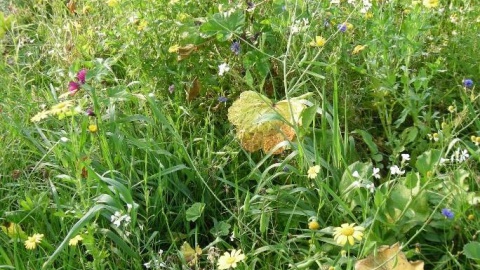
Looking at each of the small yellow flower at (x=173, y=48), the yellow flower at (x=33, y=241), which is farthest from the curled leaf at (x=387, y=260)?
the small yellow flower at (x=173, y=48)

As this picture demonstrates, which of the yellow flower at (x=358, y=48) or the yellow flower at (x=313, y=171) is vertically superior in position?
the yellow flower at (x=358, y=48)

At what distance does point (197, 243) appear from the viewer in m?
1.79

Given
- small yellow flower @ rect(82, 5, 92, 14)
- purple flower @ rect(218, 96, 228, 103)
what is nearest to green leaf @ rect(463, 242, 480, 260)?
purple flower @ rect(218, 96, 228, 103)

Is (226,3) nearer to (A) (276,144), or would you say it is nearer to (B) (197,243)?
(A) (276,144)

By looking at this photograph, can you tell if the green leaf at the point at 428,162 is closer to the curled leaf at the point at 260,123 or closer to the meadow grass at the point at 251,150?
the meadow grass at the point at 251,150

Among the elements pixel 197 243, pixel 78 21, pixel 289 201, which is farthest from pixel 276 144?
pixel 78 21

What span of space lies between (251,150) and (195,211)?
296mm

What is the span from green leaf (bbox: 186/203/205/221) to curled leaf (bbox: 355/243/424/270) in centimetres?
51

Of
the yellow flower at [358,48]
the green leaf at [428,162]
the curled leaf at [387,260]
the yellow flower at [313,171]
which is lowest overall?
the curled leaf at [387,260]

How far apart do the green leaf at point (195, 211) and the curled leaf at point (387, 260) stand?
20.2 inches

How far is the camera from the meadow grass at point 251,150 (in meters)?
1.62

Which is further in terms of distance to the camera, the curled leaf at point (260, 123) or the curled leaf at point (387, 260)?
the curled leaf at point (260, 123)

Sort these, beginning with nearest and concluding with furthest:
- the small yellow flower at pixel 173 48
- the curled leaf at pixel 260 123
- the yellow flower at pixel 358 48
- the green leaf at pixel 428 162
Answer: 1. the green leaf at pixel 428 162
2. the curled leaf at pixel 260 123
3. the yellow flower at pixel 358 48
4. the small yellow flower at pixel 173 48

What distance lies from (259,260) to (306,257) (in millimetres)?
117
